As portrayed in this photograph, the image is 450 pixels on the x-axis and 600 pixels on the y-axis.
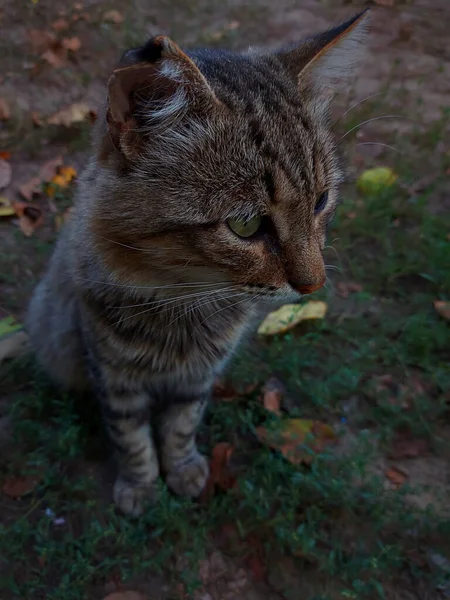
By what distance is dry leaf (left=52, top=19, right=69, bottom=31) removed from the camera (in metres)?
4.21

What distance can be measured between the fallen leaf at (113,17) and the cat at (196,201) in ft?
9.34

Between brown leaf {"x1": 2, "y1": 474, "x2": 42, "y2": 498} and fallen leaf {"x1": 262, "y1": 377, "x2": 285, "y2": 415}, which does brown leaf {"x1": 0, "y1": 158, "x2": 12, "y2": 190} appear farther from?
fallen leaf {"x1": 262, "y1": 377, "x2": 285, "y2": 415}

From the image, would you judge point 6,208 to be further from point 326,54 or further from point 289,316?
point 326,54

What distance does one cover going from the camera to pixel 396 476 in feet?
7.63

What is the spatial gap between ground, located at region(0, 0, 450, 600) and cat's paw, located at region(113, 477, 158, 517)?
45 millimetres

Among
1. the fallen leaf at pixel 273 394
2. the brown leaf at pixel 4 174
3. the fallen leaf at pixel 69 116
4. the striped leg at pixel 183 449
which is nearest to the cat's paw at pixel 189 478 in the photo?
the striped leg at pixel 183 449

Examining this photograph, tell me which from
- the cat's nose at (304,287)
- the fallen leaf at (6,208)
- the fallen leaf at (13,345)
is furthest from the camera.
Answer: the fallen leaf at (6,208)

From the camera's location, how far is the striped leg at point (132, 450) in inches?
82.7

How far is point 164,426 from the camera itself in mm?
2283

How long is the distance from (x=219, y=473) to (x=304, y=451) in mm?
337

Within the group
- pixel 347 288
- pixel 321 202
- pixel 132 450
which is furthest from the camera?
pixel 347 288

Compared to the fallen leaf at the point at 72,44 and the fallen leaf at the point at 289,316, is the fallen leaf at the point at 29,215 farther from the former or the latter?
the fallen leaf at the point at 72,44

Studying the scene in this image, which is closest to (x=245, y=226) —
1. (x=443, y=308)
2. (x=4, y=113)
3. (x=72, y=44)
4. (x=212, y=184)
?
(x=212, y=184)

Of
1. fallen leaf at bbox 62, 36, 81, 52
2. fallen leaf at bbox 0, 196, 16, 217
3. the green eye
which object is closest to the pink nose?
the green eye
